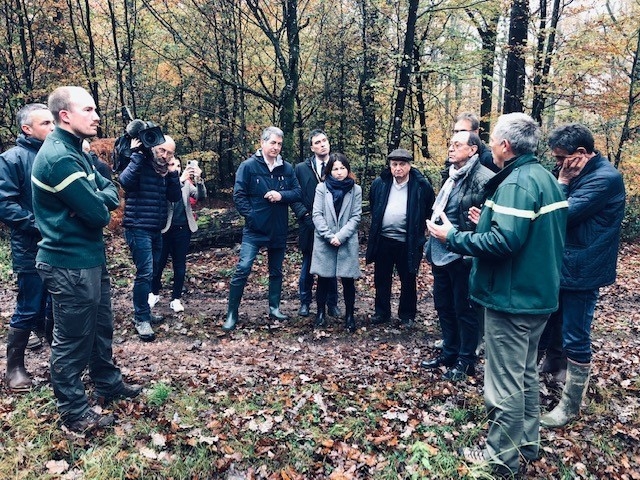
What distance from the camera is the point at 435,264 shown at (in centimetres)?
454

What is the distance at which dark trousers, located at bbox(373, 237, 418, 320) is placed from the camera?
5.63 meters

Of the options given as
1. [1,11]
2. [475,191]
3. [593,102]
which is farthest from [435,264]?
[1,11]

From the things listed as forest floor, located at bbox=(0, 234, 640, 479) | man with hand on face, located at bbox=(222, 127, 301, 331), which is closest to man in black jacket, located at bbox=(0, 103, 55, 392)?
forest floor, located at bbox=(0, 234, 640, 479)

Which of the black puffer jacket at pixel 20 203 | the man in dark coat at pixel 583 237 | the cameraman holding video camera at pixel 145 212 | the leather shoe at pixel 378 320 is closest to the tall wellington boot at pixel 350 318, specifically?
the leather shoe at pixel 378 320

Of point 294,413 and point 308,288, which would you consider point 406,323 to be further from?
point 294,413

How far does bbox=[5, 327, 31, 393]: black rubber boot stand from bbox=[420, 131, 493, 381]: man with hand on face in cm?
400

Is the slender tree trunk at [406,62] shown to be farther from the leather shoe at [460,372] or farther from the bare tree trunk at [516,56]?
the leather shoe at [460,372]

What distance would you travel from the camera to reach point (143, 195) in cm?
523

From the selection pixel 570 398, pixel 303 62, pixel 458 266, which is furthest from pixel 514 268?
pixel 303 62

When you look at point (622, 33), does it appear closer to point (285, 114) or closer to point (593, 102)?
point (593, 102)

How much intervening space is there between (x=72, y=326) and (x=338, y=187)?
3.48 m

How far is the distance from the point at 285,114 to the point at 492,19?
769cm

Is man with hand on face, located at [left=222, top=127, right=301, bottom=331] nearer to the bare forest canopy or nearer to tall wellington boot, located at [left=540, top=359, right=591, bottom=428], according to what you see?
the bare forest canopy

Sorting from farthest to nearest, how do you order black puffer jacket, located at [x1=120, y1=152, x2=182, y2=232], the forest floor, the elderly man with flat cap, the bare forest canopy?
the bare forest canopy, the elderly man with flat cap, black puffer jacket, located at [x1=120, y1=152, x2=182, y2=232], the forest floor
